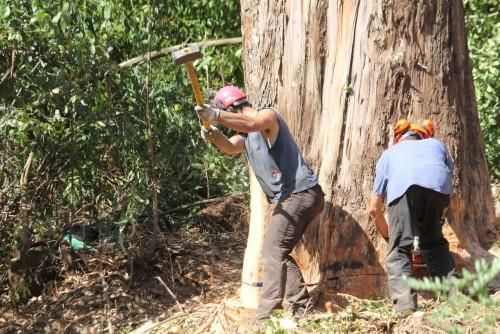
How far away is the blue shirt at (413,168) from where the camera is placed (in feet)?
18.6

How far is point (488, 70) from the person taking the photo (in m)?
10.3

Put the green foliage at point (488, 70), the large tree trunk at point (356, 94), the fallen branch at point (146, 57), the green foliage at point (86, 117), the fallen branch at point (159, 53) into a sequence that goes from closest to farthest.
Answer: the large tree trunk at point (356, 94) < the green foliage at point (86, 117) < the fallen branch at point (146, 57) < the fallen branch at point (159, 53) < the green foliage at point (488, 70)

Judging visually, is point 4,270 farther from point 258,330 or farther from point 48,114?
point 258,330

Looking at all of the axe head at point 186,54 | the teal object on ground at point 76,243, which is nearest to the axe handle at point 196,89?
the axe head at point 186,54

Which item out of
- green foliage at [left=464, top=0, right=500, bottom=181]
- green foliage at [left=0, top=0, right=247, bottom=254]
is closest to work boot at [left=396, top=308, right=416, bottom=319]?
green foliage at [left=0, top=0, right=247, bottom=254]

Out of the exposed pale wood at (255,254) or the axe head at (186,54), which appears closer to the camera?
the axe head at (186,54)

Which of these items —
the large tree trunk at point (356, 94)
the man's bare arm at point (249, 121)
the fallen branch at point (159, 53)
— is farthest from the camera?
the fallen branch at point (159, 53)

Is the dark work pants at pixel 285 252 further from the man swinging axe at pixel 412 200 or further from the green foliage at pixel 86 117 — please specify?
the green foliage at pixel 86 117

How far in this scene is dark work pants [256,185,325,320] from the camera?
573 centimetres

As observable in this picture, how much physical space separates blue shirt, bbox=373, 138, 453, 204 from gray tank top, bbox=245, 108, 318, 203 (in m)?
0.49

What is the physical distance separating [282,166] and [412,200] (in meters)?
0.91

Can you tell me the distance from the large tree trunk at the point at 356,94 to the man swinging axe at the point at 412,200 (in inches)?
9.0

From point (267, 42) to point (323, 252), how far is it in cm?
161

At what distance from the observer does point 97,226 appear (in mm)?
8000
